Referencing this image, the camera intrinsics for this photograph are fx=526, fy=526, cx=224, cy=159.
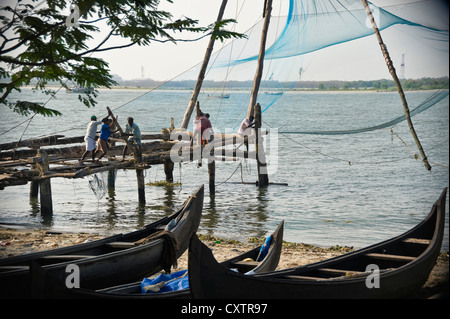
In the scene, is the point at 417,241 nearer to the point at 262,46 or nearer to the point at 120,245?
the point at 120,245

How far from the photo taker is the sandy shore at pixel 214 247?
Answer: 9.77 m

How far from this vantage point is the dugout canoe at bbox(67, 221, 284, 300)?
5.92 m

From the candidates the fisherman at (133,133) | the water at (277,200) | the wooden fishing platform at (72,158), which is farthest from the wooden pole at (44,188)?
the fisherman at (133,133)

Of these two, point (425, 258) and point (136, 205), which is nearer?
point (425, 258)

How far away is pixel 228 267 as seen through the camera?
759 centimetres

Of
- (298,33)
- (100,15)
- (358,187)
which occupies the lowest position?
(358,187)

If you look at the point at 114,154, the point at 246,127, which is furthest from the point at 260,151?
the point at 114,154

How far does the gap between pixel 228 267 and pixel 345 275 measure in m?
1.67

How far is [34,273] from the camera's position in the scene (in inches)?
226

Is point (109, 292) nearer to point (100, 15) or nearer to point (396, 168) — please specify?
point (100, 15)

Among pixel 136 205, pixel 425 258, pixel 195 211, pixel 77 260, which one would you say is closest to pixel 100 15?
pixel 77 260

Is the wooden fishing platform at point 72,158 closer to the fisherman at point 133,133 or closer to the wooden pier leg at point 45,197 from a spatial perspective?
the wooden pier leg at point 45,197

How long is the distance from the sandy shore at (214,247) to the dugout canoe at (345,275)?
4.13ft
